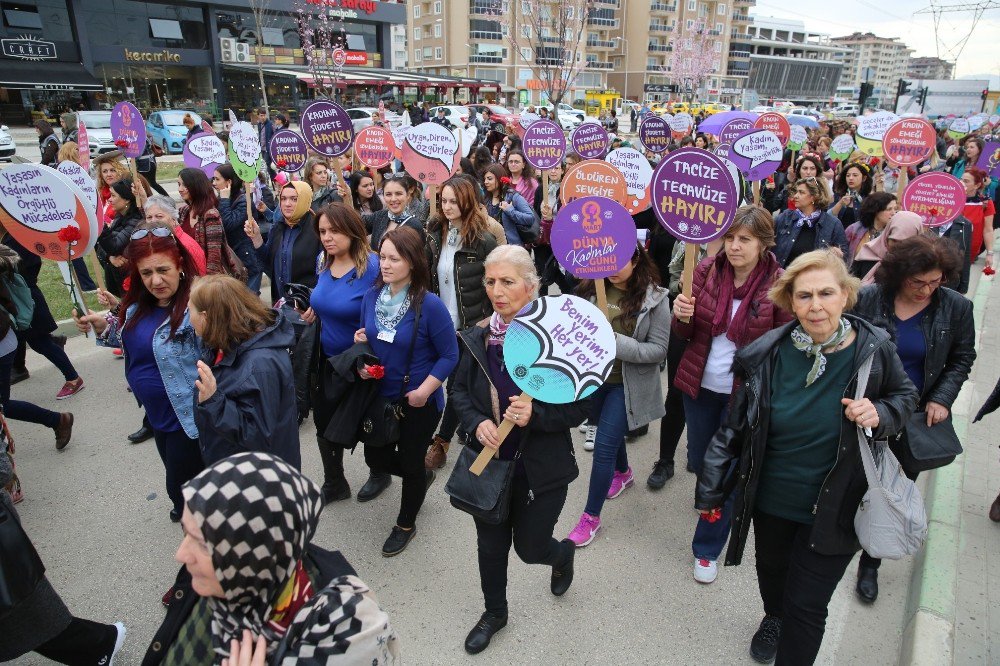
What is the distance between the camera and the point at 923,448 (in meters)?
2.88

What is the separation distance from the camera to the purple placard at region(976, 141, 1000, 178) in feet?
33.2

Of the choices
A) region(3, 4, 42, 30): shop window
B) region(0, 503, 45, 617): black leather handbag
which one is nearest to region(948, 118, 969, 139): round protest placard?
region(0, 503, 45, 617): black leather handbag

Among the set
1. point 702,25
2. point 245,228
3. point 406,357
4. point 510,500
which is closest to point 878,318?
point 510,500

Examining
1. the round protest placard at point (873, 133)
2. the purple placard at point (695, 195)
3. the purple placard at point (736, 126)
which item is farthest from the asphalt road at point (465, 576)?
the round protest placard at point (873, 133)

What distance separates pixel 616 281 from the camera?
11.7 ft

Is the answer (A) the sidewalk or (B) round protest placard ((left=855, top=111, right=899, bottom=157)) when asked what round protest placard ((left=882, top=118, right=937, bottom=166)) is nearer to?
(B) round protest placard ((left=855, top=111, right=899, bottom=157))

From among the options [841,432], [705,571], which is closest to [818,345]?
[841,432]

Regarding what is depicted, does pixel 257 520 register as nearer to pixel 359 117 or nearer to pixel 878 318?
pixel 878 318

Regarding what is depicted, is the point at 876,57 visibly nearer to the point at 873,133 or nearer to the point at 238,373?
the point at 873,133

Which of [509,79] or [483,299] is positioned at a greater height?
[509,79]

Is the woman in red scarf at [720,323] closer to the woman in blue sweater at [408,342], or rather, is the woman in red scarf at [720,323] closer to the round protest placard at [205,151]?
the woman in blue sweater at [408,342]

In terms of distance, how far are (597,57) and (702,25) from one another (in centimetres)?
1318

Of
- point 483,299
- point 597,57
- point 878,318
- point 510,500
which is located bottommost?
point 510,500

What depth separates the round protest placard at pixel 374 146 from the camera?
720cm
